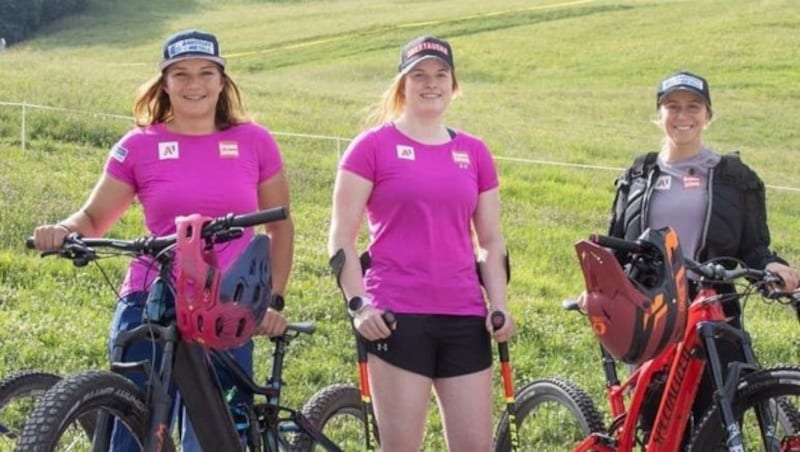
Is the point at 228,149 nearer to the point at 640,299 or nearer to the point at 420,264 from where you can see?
the point at 420,264

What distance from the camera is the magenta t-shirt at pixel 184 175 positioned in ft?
16.0

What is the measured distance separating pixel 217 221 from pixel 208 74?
2.94 feet

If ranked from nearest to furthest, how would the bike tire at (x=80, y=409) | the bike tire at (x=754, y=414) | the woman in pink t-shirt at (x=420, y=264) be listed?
the bike tire at (x=80, y=409)
the bike tire at (x=754, y=414)
the woman in pink t-shirt at (x=420, y=264)

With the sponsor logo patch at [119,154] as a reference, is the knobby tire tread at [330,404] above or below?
below

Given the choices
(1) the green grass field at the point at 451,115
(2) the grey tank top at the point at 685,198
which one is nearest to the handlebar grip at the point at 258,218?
(2) the grey tank top at the point at 685,198

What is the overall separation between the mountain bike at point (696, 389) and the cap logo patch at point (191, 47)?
1590 mm

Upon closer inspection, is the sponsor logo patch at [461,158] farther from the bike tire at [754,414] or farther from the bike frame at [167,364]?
the bike tire at [754,414]

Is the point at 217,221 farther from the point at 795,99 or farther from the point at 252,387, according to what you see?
the point at 795,99

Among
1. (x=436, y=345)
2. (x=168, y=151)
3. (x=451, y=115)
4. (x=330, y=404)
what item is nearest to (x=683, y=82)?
(x=436, y=345)

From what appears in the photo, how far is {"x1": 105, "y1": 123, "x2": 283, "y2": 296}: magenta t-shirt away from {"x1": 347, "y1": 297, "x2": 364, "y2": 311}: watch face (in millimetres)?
463

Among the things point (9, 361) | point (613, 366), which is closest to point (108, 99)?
point (9, 361)

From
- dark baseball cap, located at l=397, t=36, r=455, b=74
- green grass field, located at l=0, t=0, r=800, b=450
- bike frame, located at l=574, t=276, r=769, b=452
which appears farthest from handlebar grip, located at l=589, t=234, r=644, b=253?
green grass field, located at l=0, t=0, r=800, b=450

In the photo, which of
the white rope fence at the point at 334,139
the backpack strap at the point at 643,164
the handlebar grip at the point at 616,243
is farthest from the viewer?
the white rope fence at the point at 334,139

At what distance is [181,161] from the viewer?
4934 mm
